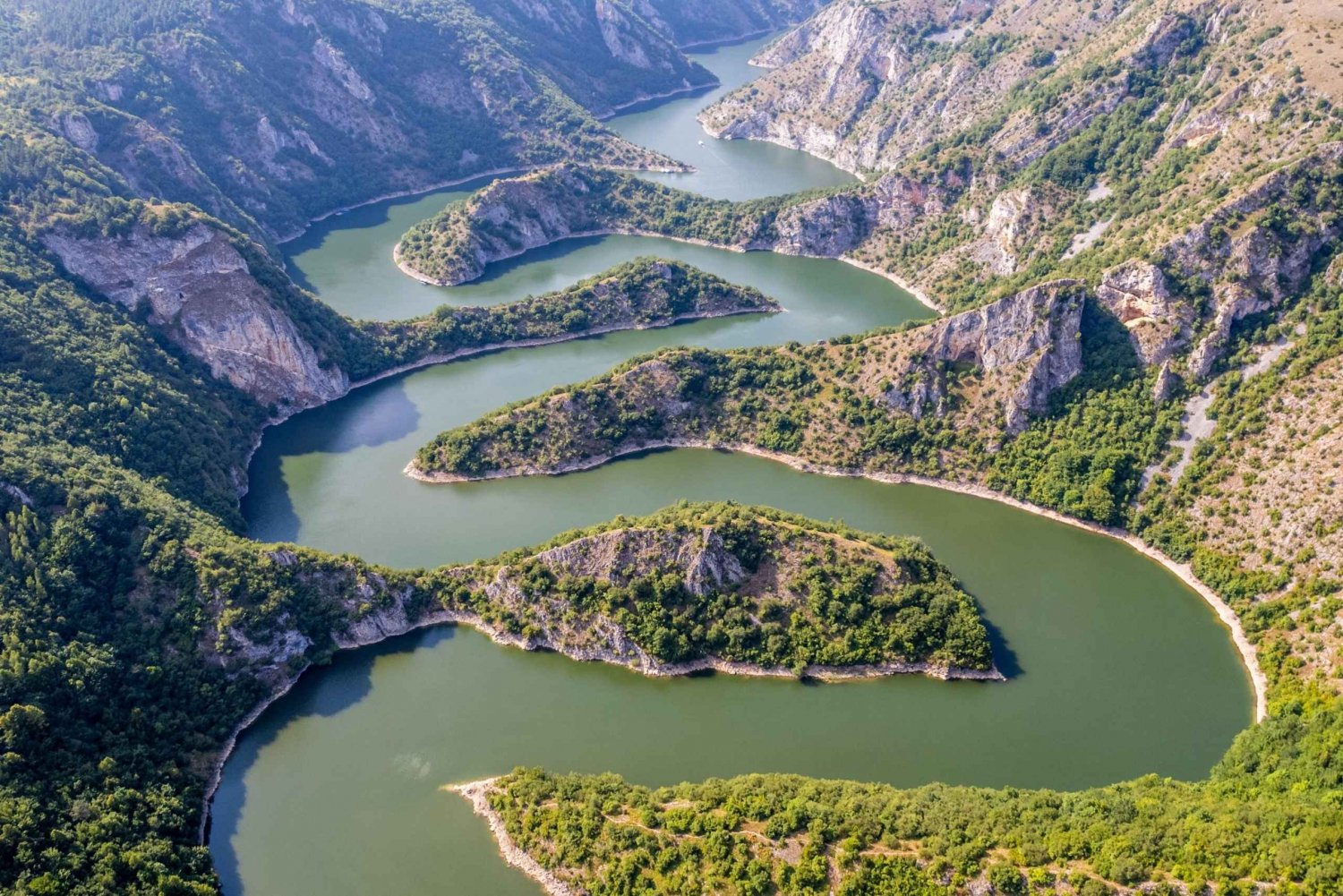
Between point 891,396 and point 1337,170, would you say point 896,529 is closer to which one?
point 891,396

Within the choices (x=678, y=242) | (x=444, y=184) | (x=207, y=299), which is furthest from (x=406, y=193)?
(x=207, y=299)

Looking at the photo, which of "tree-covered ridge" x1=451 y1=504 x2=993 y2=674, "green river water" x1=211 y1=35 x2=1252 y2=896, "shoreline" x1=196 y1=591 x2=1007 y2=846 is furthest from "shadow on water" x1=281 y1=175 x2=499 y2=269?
"tree-covered ridge" x1=451 y1=504 x2=993 y2=674

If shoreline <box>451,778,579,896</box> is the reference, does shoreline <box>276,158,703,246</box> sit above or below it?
above

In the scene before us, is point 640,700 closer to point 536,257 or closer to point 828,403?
point 828,403

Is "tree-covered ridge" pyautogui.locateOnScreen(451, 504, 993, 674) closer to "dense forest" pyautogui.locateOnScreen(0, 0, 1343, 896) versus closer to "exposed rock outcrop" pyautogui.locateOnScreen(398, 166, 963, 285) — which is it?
"dense forest" pyautogui.locateOnScreen(0, 0, 1343, 896)

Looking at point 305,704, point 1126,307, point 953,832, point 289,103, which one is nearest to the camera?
point 953,832

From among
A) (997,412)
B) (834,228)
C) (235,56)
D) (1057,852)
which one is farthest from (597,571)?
(235,56)

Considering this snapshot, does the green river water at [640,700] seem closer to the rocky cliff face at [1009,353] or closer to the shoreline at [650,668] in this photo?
the shoreline at [650,668]
